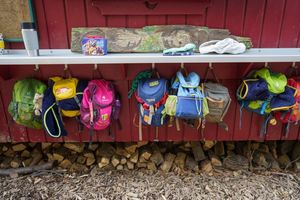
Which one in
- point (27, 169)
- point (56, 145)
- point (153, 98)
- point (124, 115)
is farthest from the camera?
point (56, 145)

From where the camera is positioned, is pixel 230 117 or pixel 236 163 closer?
pixel 230 117

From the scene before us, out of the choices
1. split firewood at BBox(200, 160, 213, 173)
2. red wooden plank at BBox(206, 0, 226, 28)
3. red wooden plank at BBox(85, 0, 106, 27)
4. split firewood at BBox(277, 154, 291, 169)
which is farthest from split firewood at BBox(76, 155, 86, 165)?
split firewood at BBox(277, 154, 291, 169)

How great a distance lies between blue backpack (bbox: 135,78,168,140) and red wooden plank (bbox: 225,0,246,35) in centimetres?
61

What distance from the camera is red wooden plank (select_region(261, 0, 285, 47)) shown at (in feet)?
5.32

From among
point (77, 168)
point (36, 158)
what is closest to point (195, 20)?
point (77, 168)

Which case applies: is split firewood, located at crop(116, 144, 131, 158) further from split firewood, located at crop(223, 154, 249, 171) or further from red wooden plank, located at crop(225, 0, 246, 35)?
red wooden plank, located at crop(225, 0, 246, 35)

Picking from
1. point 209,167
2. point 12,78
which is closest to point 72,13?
point 12,78

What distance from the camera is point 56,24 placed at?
163cm

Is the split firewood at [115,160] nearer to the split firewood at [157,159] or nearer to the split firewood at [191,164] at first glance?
the split firewood at [157,159]

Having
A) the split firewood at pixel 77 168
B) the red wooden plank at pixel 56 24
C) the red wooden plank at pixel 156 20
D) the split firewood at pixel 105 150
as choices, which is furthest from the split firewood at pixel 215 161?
the red wooden plank at pixel 56 24

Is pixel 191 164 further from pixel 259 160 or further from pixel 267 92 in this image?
pixel 267 92

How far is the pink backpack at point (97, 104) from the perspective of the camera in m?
1.61

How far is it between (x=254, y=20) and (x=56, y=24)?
4.51ft

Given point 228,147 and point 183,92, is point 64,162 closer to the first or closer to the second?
point 183,92
